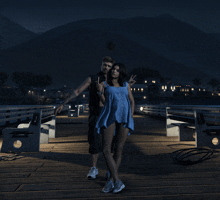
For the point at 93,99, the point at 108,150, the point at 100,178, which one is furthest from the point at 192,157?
the point at 108,150

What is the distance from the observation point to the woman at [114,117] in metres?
3.47

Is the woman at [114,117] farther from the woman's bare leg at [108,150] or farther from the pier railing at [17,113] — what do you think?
the pier railing at [17,113]

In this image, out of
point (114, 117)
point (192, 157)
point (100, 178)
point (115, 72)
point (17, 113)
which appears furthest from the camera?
point (17, 113)

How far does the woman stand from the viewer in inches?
137

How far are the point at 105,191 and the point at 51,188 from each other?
81cm

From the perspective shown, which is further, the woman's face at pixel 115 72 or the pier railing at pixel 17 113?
the pier railing at pixel 17 113

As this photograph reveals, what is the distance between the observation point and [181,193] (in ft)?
11.3

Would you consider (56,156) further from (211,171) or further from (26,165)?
(211,171)

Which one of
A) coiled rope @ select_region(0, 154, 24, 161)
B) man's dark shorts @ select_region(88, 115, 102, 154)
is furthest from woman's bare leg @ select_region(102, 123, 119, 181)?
coiled rope @ select_region(0, 154, 24, 161)

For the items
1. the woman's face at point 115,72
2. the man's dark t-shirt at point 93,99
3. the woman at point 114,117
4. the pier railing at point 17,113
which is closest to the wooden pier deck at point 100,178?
the woman at point 114,117

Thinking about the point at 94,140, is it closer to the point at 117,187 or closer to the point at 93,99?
the point at 93,99

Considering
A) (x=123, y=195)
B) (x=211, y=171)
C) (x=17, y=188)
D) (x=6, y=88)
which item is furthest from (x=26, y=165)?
(x=6, y=88)

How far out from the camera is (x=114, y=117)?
3451mm

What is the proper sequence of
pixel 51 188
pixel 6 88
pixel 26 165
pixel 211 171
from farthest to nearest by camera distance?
pixel 6 88, pixel 26 165, pixel 211 171, pixel 51 188
